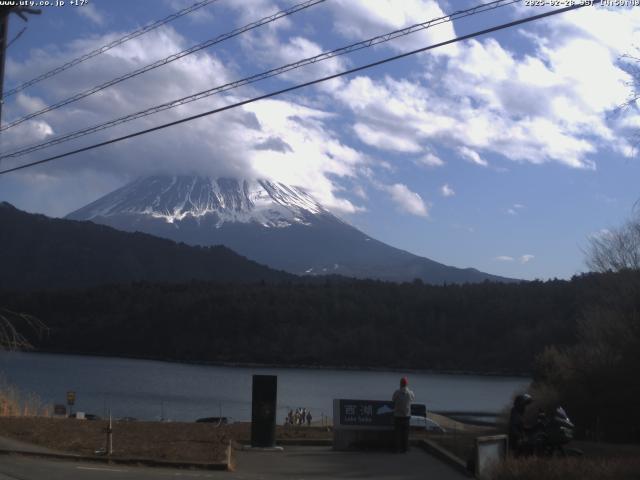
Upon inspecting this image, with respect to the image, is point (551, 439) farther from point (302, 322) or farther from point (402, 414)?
point (302, 322)

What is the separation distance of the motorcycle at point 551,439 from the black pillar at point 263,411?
15.7 feet

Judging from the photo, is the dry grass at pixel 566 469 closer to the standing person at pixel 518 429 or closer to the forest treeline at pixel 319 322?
the standing person at pixel 518 429

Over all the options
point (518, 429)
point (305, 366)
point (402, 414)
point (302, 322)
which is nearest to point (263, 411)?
point (402, 414)

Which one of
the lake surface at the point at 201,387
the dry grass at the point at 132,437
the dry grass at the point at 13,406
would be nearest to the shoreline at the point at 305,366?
the lake surface at the point at 201,387

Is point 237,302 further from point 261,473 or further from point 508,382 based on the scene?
point 261,473

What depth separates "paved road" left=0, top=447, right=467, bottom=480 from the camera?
1320cm

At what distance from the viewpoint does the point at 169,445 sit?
16141mm

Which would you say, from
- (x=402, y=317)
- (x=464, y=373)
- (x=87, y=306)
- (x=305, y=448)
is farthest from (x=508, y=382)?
(x=305, y=448)

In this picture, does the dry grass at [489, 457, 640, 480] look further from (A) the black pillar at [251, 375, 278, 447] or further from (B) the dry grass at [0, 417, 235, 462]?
(A) the black pillar at [251, 375, 278, 447]

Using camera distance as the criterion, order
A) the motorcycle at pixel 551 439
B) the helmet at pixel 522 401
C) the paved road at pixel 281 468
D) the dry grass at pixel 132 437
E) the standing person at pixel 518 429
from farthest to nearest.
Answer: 1. the dry grass at pixel 132 437
2. the helmet at pixel 522 401
3. the standing person at pixel 518 429
4. the motorcycle at pixel 551 439
5. the paved road at pixel 281 468

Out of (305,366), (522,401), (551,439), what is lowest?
(551,439)

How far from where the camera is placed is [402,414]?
55.4 feet

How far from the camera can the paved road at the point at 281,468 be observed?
13203 mm

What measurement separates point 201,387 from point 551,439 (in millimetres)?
79466
